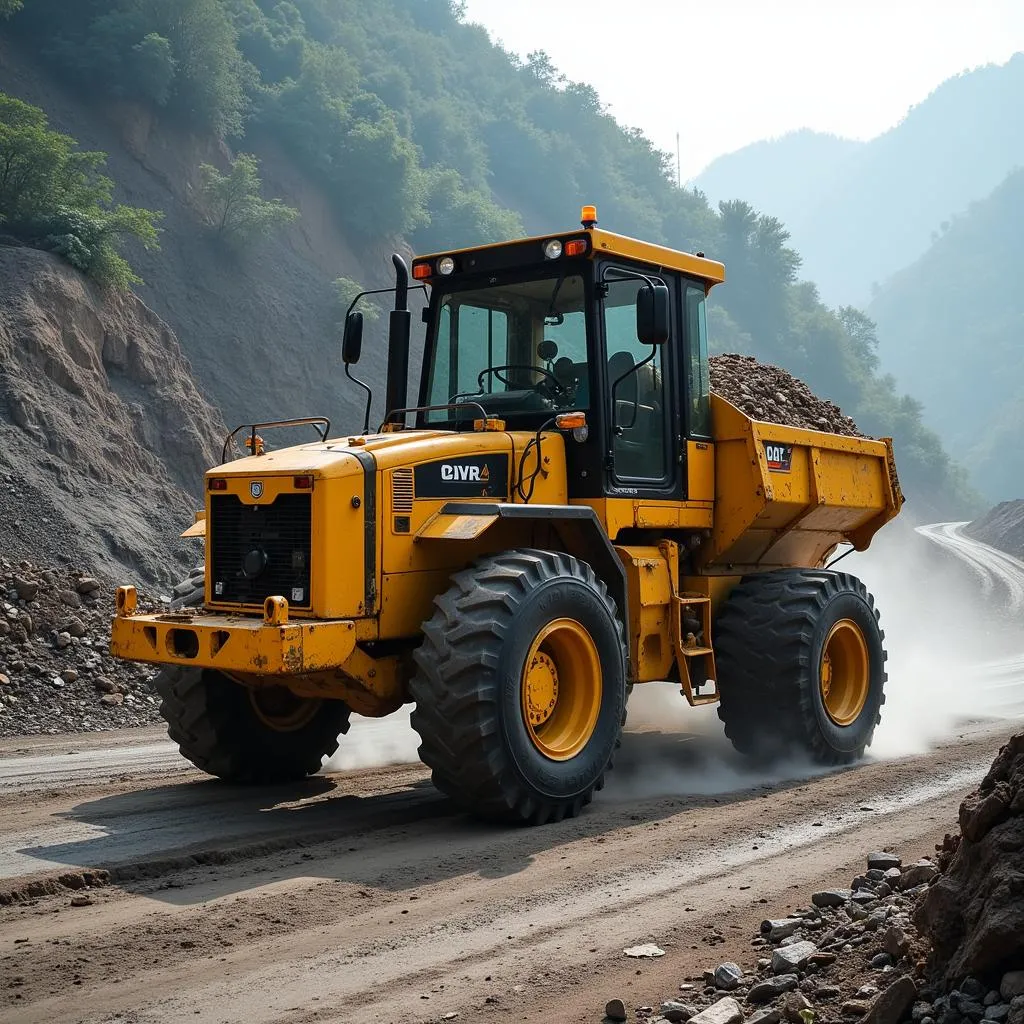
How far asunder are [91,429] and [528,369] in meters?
14.1

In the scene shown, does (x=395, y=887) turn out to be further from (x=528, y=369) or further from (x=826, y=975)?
(x=528, y=369)

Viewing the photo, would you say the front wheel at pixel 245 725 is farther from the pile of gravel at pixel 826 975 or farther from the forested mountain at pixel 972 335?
the forested mountain at pixel 972 335

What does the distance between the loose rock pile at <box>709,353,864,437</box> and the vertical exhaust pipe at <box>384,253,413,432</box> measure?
2.49 metres

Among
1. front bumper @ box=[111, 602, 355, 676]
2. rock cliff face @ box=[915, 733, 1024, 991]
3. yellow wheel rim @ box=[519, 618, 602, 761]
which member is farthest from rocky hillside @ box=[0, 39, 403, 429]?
rock cliff face @ box=[915, 733, 1024, 991]

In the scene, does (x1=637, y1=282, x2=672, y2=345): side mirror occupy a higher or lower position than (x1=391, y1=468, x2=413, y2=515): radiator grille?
higher

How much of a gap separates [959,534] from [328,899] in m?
54.9

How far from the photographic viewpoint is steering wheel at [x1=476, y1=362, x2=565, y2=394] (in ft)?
27.4

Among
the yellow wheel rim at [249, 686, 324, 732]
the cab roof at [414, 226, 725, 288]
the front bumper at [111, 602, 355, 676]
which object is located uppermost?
the cab roof at [414, 226, 725, 288]

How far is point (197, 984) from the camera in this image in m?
4.59

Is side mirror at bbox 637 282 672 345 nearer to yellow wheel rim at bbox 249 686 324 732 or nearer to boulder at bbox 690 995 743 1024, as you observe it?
yellow wheel rim at bbox 249 686 324 732

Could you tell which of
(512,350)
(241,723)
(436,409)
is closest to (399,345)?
(436,409)

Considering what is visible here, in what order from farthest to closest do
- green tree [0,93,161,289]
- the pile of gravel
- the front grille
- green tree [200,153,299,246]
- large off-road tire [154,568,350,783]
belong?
green tree [200,153,299,246]
green tree [0,93,161,289]
large off-road tire [154,568,350,783]
the front grille
the pile of gravel

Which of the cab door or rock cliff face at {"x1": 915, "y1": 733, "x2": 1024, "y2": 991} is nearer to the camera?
rock cliff face at {"x1": 915, "y1": 733, "x2": 1024, "y2": 991}

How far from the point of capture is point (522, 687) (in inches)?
270
